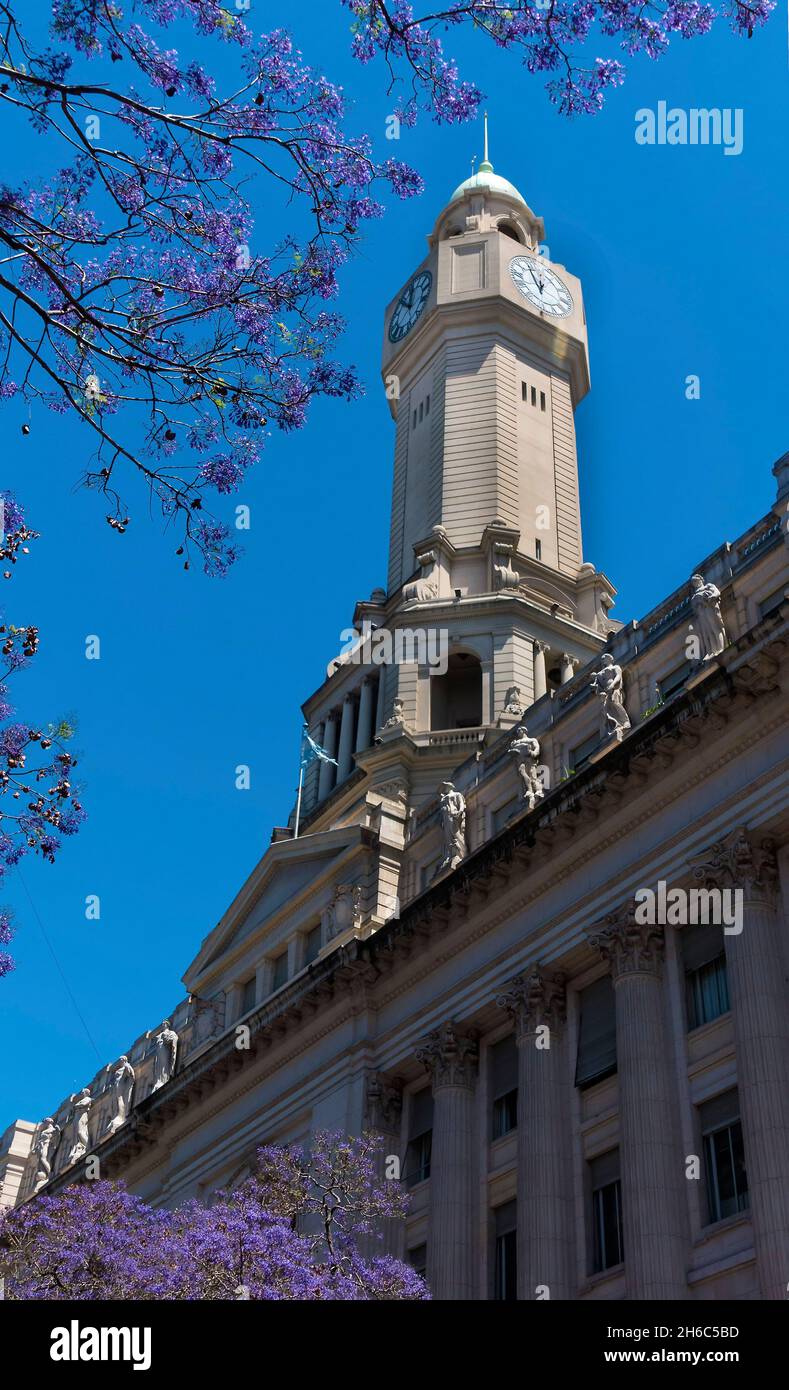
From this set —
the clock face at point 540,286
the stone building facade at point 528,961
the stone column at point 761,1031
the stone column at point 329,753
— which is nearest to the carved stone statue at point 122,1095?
the stone building facade at point 528,961

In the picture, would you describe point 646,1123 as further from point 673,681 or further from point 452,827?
point 452,827

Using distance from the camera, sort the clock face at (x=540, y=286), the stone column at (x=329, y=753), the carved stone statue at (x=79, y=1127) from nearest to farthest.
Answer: the carved stone statue at (x=79, y=1127) < the stone column at (x=329, y=753) < the clock face at (x=540, y=286)

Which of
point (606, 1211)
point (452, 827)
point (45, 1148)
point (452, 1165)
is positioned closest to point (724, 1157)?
point (606, 1211)

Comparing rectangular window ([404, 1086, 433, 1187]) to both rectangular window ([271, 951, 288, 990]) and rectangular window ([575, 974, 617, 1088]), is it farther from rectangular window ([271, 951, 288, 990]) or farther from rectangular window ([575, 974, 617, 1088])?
rectangular window ([271, 951, 288, 990])

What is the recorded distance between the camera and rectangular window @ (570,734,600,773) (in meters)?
39.3

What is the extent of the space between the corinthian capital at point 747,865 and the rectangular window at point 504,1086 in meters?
8.27

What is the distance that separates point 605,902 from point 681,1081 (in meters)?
5.12

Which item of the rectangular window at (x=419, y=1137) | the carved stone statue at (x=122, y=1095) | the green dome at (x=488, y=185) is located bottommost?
the rectangular window at (x=419, y=1137)

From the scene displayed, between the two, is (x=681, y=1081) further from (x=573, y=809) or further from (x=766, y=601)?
(x=766, y=601)

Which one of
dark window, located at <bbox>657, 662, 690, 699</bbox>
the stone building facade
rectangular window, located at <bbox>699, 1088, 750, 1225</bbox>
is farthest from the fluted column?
rectangular window, located at <bbox>699, 1088, 750, 1225</bbox>

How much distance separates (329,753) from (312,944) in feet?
55.3

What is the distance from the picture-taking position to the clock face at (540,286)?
75469 millimetres

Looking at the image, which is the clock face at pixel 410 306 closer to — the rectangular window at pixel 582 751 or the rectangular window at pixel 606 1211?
the rectangular window at pixel 582 751
